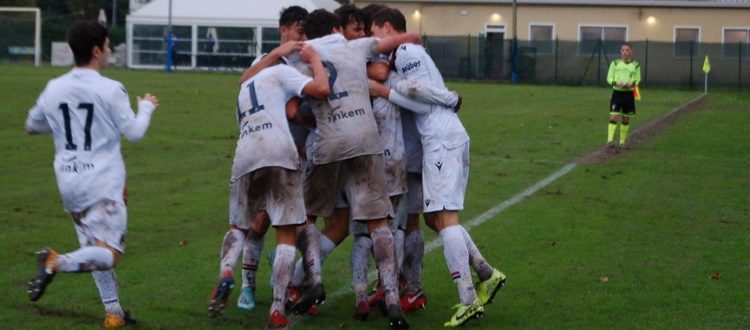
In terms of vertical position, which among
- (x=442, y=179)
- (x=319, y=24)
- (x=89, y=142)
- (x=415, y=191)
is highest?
(x=319, y=24)

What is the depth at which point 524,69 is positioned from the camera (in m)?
57.3

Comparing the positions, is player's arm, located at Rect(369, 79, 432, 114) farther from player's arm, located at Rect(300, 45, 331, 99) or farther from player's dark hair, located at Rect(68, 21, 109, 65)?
player's dark hair, located at Rect(68, 21, 109, 65)

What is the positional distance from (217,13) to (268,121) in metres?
54.5

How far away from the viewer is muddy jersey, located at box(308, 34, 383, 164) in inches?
313

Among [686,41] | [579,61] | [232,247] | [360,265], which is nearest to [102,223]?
[232,247]

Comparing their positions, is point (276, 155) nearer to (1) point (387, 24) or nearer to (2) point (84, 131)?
(2) point (84, 131)

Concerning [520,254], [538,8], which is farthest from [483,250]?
[538,8]

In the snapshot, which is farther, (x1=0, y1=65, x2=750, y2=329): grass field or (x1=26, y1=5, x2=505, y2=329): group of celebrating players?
(x1=0, y1=65, x2=750, y2=329): grass field

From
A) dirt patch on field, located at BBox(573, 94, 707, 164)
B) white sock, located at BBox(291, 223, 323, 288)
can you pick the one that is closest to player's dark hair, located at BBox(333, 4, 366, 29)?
white sock, located at BBox(291, 223, 323, 288)

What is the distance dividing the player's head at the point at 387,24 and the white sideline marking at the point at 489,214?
78.1 inches

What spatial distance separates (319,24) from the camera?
8.18m

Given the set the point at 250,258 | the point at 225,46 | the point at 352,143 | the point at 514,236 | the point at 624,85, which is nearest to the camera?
the point at 352,143

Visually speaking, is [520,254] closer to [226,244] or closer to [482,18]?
[226,244]

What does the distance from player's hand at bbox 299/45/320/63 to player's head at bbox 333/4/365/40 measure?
47cm
